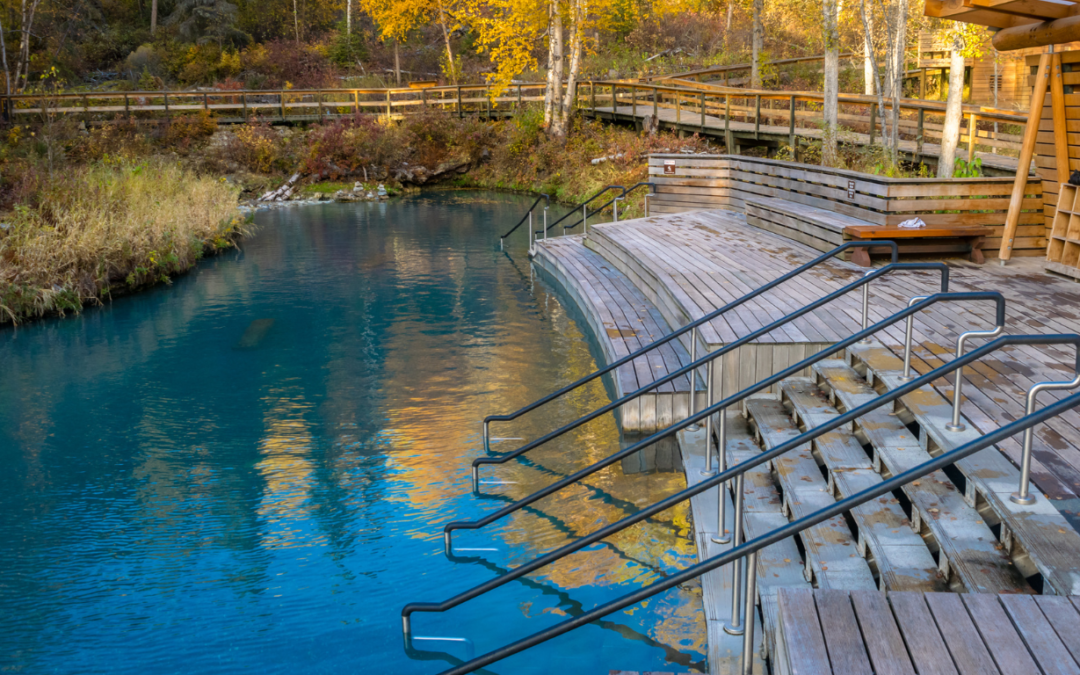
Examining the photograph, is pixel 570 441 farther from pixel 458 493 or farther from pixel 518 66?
pixel 518 66

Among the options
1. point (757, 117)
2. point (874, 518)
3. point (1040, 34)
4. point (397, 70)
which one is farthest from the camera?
point (397, 70)

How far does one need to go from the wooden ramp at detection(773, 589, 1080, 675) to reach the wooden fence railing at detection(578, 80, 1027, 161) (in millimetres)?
12467

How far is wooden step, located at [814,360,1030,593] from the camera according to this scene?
13.0 ft

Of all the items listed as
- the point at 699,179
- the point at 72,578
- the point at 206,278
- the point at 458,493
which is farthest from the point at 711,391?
the point at 206,278

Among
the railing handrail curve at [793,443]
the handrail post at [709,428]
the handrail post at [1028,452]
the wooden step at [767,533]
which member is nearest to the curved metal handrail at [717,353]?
the handrail post at [709,428]

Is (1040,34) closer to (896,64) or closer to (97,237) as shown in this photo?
(896,64)

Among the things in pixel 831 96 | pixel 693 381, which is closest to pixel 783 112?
pixel 831 96

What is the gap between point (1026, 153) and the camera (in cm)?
969

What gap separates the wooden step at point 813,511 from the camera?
4500mm

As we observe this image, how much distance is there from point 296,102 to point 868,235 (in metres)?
27.2

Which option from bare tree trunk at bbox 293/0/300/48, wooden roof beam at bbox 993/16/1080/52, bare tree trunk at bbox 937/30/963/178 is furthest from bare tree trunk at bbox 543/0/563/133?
bare tree trunk at bbox 293/0/300/48

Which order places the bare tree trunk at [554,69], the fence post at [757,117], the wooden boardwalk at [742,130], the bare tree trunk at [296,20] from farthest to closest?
1. the bare tree trunk at [296,20]
2. the bare tree trunk at [554,69]
3. the fence post at [757,117]
4. the wooden boardwalk at [742,130]

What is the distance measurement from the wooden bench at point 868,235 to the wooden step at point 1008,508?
13.6 feet

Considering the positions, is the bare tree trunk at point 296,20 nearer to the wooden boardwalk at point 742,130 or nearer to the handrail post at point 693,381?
the wooden boardwalk at point 742,130
